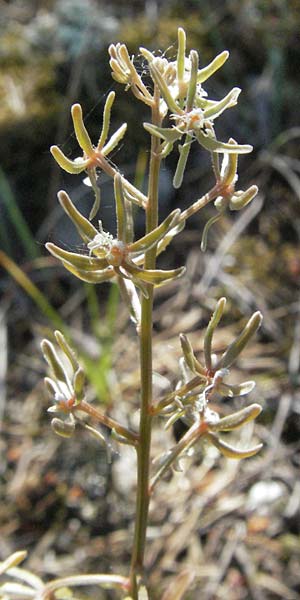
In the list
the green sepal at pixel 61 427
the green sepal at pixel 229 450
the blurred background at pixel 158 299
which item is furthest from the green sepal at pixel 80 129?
the blurred background at pixel 158 299

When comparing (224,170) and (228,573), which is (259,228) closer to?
(228,573)

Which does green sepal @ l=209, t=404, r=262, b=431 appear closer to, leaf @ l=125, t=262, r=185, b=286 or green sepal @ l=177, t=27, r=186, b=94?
leaf @ l=125, t=262, r=185, b=286

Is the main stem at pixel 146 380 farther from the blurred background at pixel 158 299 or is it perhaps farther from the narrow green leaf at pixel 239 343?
the blurred background at pixel 158 299

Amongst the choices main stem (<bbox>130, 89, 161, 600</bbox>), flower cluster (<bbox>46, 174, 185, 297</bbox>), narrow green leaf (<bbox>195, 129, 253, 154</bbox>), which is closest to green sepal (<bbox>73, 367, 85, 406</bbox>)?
main stem (<bbox>130, 89, 161, 600</bbox>)

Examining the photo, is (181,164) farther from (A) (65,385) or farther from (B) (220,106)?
(A) (65,385)

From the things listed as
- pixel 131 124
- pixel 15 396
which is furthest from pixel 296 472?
pixel 131 124

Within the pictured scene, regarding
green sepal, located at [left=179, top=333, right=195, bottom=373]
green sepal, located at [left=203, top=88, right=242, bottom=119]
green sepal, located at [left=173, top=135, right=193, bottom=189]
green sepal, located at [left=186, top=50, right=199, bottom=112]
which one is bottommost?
green sepal, located at [left=179, top=333, right=195, bottom=373]

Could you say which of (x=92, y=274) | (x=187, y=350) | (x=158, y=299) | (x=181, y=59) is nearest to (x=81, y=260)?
(x=92, y=274)
